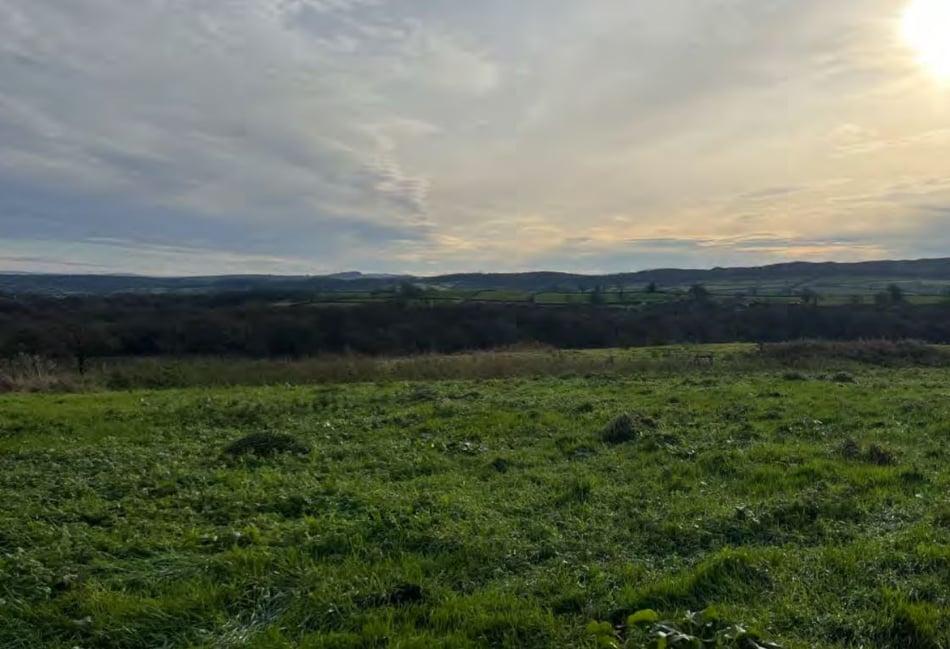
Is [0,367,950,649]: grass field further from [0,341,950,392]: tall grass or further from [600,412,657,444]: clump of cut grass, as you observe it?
[0,341,950,392]: tall grass

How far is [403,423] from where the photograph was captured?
14820 mm

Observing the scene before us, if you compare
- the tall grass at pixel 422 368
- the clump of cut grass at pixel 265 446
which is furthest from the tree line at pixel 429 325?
the clump of cut grass at pixel 265 446

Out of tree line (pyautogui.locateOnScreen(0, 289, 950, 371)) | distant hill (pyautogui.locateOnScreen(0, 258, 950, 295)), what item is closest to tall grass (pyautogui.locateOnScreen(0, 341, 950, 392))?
tree line (pyautogui.locateOnScreen(0, 289, 950, 371))

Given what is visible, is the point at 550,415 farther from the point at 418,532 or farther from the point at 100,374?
the point at 100,374

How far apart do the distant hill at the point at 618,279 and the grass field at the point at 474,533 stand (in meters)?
98.8

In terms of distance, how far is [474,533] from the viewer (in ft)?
23.7

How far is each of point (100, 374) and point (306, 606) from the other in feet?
79.2

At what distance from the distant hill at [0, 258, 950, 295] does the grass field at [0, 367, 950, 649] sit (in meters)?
98.8

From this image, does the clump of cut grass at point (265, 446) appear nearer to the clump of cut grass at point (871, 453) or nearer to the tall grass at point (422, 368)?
the clump of cut grass at point (871, 453)

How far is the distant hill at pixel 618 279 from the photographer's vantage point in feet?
375

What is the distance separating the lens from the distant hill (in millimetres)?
114375

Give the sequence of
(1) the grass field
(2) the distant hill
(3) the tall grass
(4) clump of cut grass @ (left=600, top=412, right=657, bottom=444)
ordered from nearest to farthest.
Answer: (1) the grass field < (4) clump of cut grass @ (left=600, top=412, right=657, bottom=444) < (3) the tall grass < (2) the distant hill

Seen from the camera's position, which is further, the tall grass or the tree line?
the tree line

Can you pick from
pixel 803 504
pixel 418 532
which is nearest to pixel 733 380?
pixel 803 504
